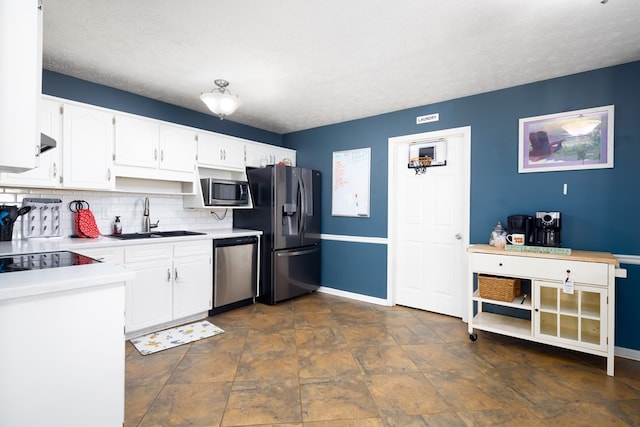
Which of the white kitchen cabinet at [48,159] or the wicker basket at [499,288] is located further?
the wicker basket at [499,288]

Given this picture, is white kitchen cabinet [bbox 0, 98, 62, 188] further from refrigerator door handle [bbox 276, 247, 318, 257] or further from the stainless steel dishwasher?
refrigerator door handle [bbox 276, 247, 318, 257]

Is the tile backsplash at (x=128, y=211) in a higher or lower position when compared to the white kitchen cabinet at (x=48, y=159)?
lower

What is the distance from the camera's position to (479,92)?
131 inches

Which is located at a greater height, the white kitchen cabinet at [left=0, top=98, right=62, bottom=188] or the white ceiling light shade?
the white ceiling light shade

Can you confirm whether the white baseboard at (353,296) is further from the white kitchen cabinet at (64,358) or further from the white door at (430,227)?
the white kitchen cabinet at (64,358)

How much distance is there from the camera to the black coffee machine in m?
2.93

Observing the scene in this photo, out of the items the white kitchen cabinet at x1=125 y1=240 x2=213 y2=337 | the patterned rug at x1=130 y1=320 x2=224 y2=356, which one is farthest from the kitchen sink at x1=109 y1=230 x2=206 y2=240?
the patterned rug at x1=130 y1=320 x2=224 y2=356

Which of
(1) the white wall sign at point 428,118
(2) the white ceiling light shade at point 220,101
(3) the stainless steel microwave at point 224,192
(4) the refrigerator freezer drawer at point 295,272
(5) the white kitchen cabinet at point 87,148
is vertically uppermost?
(1) the white wall sign at point 428,118

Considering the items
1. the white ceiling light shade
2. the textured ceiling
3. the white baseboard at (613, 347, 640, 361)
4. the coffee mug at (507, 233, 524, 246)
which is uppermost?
the textured ceiling

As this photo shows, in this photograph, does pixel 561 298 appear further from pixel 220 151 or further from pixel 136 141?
pixel 136 141

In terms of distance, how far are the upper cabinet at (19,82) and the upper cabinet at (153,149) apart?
6.86ft

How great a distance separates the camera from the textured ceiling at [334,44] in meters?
1.97

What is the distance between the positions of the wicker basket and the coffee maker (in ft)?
1.45

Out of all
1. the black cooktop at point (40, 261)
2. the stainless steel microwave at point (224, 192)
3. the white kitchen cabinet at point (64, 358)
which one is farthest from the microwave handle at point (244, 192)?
the white kitchen cabinet at point (64, 358)
